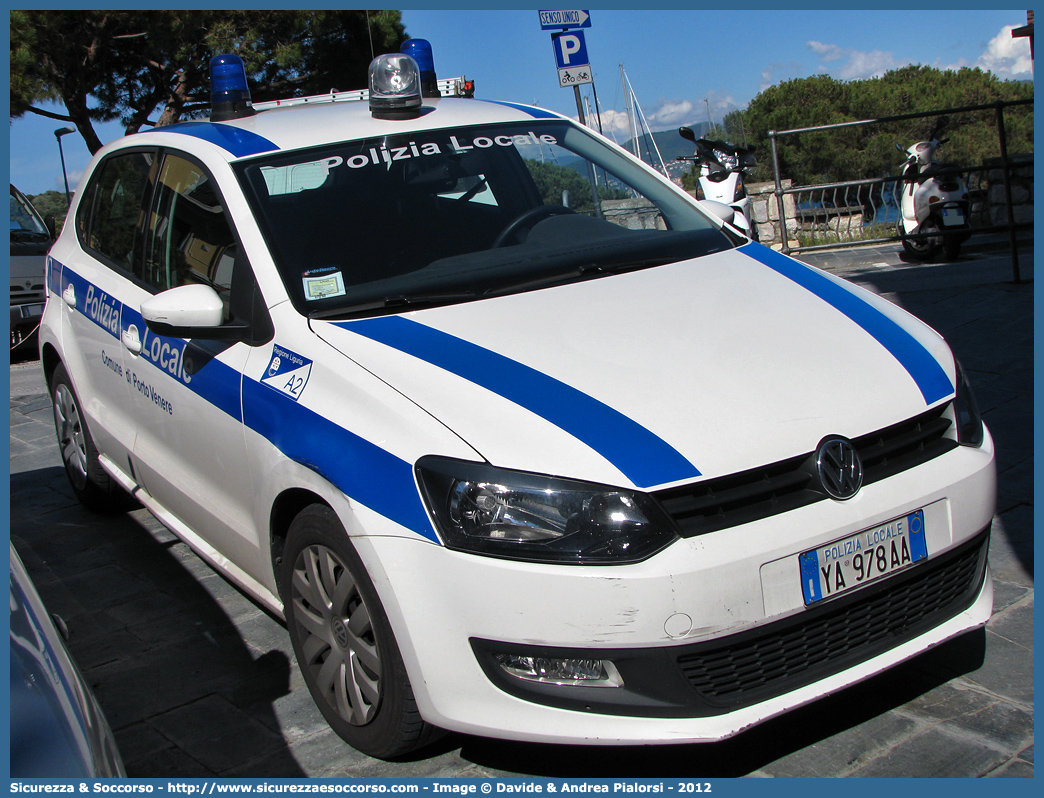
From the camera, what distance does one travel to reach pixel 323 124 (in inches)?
140

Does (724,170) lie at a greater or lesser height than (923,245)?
greater

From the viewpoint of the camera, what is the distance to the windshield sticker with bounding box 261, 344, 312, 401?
8.81 feet

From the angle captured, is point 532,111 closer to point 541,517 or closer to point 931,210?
point 541,517

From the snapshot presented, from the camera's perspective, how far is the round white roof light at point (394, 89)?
3.70 m

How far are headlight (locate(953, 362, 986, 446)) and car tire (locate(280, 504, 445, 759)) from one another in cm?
158

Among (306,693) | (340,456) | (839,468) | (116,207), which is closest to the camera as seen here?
(839,468)

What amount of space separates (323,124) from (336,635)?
6.15 ft

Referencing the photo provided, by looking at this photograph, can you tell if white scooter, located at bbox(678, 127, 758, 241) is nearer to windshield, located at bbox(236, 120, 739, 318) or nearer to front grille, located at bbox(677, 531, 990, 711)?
windshield, located at bbox(236, 120, 739, 318)

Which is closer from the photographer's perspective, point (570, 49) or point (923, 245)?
point (923, 245)

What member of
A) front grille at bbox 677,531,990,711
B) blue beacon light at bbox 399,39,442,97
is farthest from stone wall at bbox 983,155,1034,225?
front grille at bbox 677,531,990,711

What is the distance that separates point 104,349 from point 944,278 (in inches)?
275

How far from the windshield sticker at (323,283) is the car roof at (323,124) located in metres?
0.61

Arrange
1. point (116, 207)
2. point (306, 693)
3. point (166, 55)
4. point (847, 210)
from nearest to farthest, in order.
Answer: point (306, 693), point (116, 207), point (847, 210), point (166, 55)

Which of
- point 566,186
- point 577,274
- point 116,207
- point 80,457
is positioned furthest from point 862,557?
point 80,457
